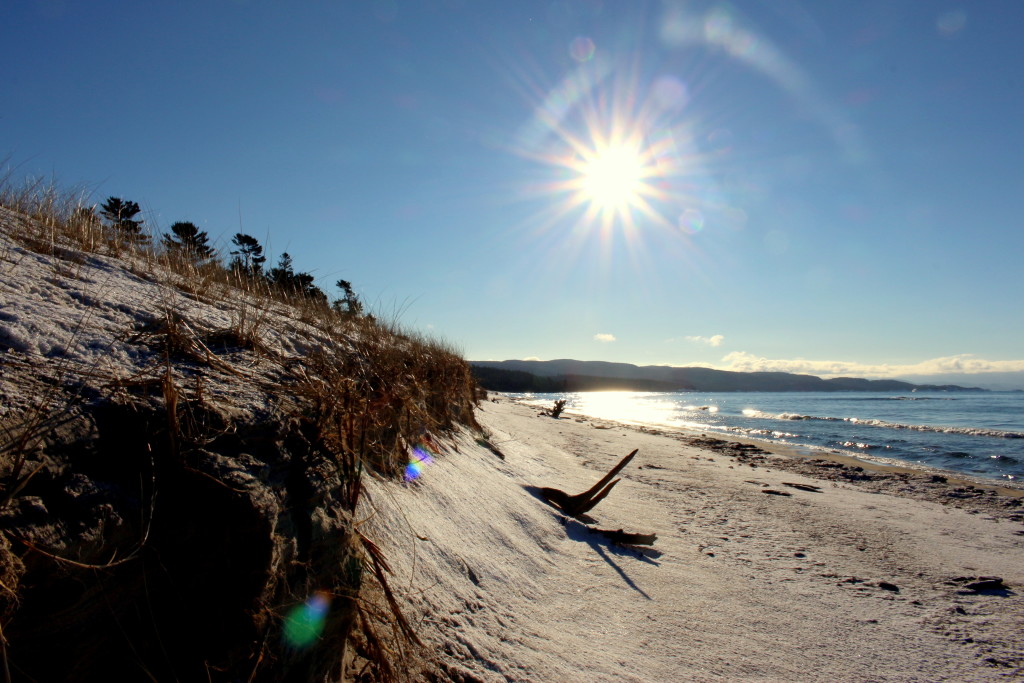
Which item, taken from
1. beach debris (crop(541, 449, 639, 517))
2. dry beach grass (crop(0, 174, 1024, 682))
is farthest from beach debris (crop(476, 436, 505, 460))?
beach debris (crop(541, 449, 639, 517))

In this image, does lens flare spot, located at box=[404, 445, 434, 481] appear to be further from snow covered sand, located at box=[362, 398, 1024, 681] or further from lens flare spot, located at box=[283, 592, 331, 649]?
lens flare spot, located at box=[283, 592, 331, 649]

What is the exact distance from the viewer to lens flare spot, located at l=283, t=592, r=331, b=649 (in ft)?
4.91

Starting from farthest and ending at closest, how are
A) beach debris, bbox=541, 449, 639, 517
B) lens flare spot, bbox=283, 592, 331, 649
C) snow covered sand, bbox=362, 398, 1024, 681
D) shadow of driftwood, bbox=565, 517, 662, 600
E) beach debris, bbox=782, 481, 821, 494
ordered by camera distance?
beach debris, bbox=782, 481, 821, 494, beach debris, bbox=541, 449, 639, 517, shadow of driftwood, bbox=565, 517, 662, 600, snow covered sand, bbox=362, 398, 1024, 681, lens flare spot, bbox=283, 592, 331, 649

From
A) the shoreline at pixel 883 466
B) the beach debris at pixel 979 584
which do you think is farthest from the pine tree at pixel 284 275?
the shoreline at pixel 883 466

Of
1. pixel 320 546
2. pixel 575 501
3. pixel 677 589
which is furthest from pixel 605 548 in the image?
pixel 320 546

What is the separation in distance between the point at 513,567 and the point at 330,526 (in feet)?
5.06

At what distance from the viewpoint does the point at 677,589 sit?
10.9ft

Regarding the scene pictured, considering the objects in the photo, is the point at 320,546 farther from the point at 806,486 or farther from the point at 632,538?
the point at 806,486

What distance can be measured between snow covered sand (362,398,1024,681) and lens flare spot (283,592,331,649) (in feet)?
1.28

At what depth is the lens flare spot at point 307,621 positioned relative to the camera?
1495mm

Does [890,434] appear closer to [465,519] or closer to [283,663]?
[465,519]

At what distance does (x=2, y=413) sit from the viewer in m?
1.35

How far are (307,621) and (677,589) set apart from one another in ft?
8.59

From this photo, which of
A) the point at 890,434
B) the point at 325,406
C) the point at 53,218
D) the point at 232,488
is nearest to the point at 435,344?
the point at 53,218
